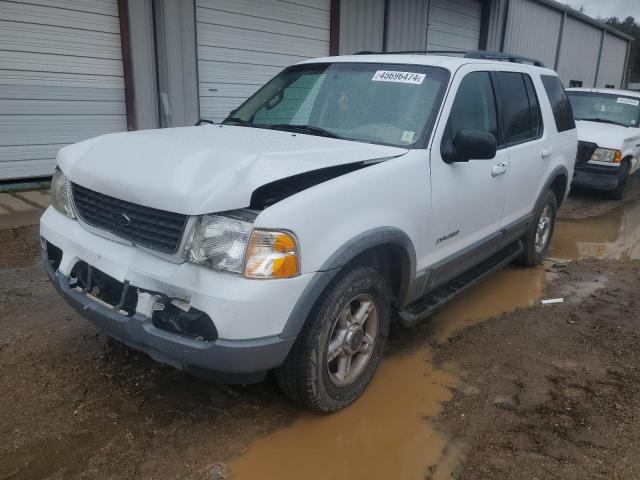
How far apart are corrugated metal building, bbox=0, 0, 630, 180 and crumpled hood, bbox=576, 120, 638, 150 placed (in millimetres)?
4949

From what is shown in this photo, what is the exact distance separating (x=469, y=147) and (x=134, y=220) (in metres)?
2.03

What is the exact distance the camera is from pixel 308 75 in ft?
13.9

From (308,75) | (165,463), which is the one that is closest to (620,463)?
(165,463)

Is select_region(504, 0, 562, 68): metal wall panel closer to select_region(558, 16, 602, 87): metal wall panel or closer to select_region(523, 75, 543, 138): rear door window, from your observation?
select_region(558, 16, 602, 87): metal wall panel

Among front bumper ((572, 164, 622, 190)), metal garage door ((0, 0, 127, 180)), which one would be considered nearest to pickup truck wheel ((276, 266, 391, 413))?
metal garage door ((0, 0, 127, 180))

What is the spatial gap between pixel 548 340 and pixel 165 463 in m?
2.91

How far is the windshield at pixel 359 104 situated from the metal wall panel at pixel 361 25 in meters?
7.57

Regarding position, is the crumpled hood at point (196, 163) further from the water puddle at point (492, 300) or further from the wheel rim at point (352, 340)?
the water puddle at point (492, 300)

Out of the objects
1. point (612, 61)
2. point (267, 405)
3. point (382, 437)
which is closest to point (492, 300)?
point (382, 437)

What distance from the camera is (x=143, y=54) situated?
814 cm

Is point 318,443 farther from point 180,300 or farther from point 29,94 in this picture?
point 29,94

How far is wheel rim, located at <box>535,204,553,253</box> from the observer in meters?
5.60

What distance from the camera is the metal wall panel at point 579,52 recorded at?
22.0 meters

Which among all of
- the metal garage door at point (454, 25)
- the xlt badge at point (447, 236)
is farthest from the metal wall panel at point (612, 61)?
the xlt badge at point (447, 236)
